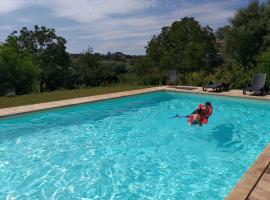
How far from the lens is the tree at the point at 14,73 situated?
19344 mm

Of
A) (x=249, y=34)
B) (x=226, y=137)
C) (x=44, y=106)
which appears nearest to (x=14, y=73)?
(x=44, y=106)

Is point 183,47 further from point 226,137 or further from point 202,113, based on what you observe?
point 226,137

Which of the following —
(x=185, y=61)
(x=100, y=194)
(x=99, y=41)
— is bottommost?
(x=100, y=194)

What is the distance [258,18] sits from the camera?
22.8m

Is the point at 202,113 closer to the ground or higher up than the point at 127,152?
higher up

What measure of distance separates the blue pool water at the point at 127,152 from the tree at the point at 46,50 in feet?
76.9

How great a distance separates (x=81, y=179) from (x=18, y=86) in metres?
16.1

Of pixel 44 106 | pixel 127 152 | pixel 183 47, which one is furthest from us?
pixel 183 47

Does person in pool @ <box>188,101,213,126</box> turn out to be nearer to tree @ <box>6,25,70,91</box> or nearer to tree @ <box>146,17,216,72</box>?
tree @ <box>146,17,216,72</box>

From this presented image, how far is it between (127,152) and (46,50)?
30652 millimetres

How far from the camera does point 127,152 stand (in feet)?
27.8

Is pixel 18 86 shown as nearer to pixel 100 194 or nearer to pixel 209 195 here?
pixel 100 194

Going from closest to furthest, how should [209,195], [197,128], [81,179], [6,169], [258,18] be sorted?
[209,195]
[81,179]
[6,169]
[197,128]
[258,18]

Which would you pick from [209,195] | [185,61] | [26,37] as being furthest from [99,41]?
[209,195]
